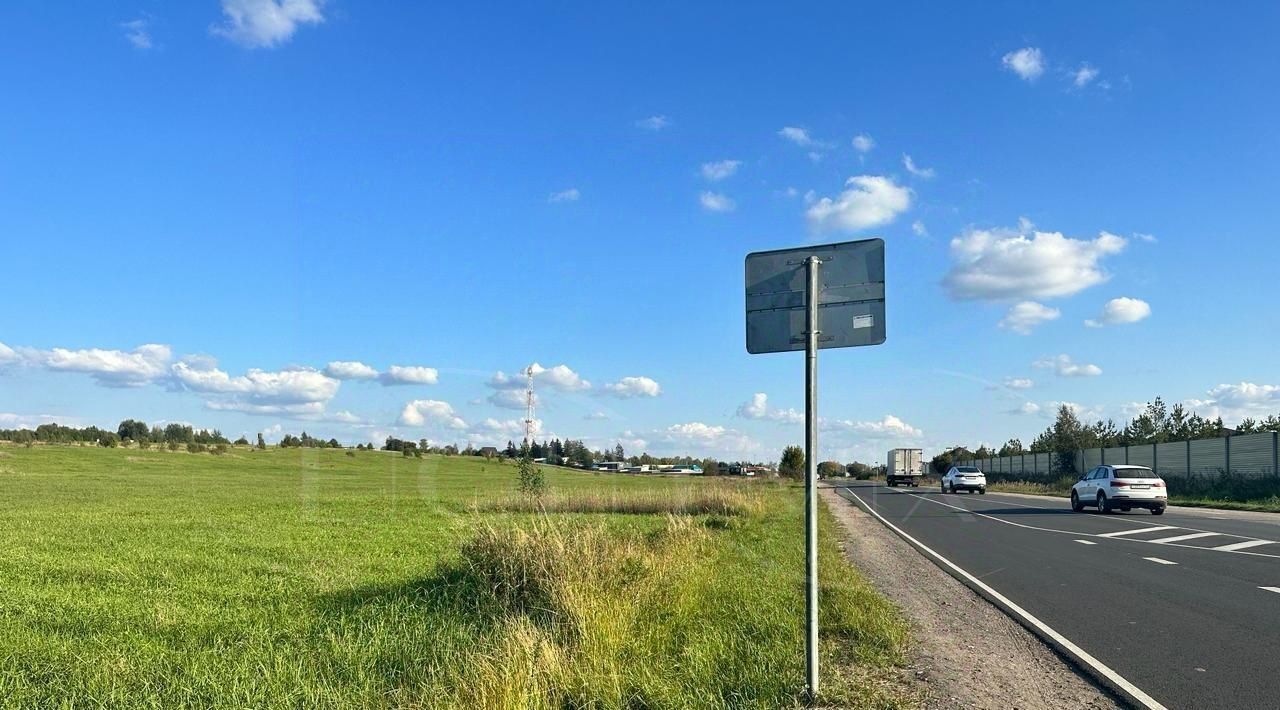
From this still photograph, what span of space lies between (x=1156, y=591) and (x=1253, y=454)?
35.6 meters

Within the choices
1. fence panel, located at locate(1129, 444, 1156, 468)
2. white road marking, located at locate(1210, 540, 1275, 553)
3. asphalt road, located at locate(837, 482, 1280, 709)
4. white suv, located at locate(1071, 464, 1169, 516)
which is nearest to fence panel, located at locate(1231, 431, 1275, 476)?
fence panel, located at locate(1129, 444, 1156, 468)

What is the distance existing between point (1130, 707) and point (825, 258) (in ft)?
12.8

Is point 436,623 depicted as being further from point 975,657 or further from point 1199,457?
point 1199,457

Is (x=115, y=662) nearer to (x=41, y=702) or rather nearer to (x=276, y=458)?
(x=41, y=702)

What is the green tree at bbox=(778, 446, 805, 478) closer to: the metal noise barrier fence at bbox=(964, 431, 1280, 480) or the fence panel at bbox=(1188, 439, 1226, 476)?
the metal noise barrier fence at bbox=(964, 431, 1280, 480)

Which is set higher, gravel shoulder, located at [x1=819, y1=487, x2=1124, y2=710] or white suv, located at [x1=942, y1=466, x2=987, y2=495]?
gravel shoulder, located at [x1=819, y1=487, x2=1124, y2=710]

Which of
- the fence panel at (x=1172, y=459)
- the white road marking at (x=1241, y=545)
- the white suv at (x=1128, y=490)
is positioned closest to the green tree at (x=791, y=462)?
the fence panel at (x=1172, y=459)

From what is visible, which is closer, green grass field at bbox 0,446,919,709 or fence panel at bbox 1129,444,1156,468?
green grass field at bbox 0,446,919,709

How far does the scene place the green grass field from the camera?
6.13 meters

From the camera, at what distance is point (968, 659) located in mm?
7633

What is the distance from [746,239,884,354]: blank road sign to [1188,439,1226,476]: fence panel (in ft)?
149

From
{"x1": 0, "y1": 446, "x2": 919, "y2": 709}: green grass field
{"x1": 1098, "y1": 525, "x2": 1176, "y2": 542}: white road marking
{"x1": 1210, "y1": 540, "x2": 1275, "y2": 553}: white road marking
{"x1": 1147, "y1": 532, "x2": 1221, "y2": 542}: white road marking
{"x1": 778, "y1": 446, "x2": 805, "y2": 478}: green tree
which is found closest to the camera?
{"x1": 0, "y1": 446, "x2": 919, "y2": 709}: green grass field

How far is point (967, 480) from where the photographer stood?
54.3 metres

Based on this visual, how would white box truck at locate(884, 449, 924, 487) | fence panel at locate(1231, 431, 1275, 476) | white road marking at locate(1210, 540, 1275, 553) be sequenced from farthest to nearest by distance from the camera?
white box truck at locate(884, 449, 924, 487), fence panel at locate(1231, 431, 1275, 476), white road marking at locate(1210, 540, 1275, 553)
